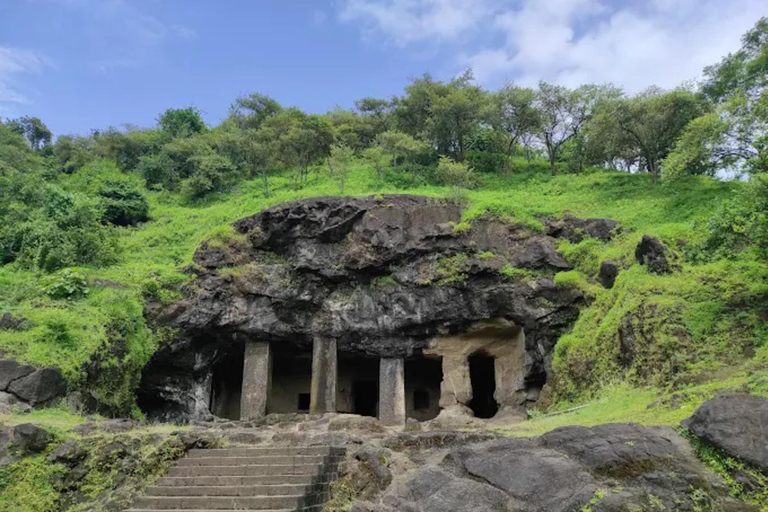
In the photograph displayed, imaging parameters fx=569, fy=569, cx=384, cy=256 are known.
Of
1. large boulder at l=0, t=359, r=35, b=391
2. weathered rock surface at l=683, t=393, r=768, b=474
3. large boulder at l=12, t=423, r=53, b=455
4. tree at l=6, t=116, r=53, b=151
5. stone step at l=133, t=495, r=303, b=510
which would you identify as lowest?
stone step at l=133, t=495, r=303, b=510

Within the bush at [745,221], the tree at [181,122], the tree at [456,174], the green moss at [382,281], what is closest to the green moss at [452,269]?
the green moss at [382,281]

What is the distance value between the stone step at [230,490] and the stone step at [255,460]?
35.3 inches

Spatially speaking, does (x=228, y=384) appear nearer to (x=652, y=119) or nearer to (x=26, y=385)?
(x=26, y=385)

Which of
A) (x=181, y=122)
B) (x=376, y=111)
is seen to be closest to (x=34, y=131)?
(x=181, y=122)

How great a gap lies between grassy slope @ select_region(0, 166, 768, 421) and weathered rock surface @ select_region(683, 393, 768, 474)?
3.48m

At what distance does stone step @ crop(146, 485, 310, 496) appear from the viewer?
31.0 feet

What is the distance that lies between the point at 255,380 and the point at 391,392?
4894 millimetres

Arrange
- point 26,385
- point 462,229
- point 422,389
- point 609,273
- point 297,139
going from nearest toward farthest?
point 26,385, point 609,273, point 462,229, point 422,389, point 297,139

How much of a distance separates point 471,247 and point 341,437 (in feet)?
33.3

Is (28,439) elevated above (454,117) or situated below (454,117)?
below

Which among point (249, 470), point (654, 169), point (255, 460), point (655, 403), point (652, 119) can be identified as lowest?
point (249, 470)

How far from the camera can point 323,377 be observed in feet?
67.3

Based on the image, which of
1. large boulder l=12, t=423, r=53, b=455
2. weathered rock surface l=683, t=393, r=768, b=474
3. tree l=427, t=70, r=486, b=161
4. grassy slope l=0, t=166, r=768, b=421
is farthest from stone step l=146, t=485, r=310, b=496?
tree l=427, t=70, r=486, b=161

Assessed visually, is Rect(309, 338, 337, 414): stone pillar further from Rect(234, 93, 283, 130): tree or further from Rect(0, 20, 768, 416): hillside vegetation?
Rect(234, 93, 283, 130): tree
